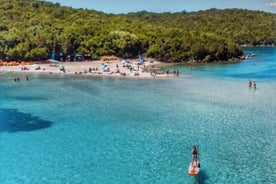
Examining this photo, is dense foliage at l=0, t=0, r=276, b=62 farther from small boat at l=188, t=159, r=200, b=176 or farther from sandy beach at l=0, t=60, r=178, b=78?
small boat at l=188, t=159, r=200, b=176

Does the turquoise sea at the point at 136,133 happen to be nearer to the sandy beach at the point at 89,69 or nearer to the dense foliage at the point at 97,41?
the sandy beach at the point at 89,69

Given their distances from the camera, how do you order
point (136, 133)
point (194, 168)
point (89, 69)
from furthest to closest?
point (89, 69), point (136, 133), point (194, 168)

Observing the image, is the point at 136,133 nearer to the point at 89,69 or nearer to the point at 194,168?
the point at 194,168

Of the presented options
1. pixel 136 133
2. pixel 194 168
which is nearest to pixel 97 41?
pixel 136 133

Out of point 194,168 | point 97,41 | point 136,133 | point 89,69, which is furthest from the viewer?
point 97,41

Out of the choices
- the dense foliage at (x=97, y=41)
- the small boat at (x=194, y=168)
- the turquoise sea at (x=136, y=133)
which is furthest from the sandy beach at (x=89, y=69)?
the small boat at (x=194, y=168)

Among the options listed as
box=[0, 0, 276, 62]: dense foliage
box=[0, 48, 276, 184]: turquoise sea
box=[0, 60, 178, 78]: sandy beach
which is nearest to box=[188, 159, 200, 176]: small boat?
box=[0, 48, 276, 184]: turquoise sea
